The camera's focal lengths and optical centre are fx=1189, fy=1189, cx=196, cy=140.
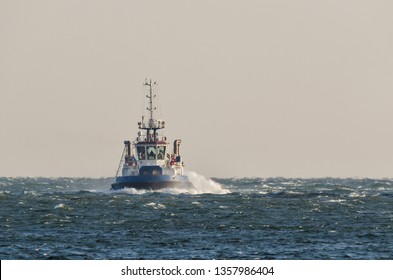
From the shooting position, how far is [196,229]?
251 ft

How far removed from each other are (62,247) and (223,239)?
10086mm

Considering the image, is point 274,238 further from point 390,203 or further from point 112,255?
point 390,203

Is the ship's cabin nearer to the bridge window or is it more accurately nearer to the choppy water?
the bridge window

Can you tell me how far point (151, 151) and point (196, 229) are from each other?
6873 cm

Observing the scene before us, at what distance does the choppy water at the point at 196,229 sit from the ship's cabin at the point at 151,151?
27.7 meters

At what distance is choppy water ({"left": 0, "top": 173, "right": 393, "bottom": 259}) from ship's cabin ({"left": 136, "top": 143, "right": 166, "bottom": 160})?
27711 millimetres

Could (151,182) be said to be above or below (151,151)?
below

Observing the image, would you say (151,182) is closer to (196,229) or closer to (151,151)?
(151,151)

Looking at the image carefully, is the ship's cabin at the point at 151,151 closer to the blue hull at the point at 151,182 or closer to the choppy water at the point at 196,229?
the blue hull at the point at 151,182

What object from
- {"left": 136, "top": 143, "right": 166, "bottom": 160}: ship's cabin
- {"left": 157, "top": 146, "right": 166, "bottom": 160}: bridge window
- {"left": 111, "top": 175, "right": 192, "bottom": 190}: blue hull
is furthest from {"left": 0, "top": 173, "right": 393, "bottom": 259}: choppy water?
{"left": 157, "top": 146, "right": 166, "bottom": 160}: bridge window

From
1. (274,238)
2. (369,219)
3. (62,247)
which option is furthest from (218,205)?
(62,247)

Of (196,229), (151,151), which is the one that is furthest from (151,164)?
(196,229)

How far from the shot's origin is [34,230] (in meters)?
75.4

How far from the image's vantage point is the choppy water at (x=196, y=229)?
62.1 meters
